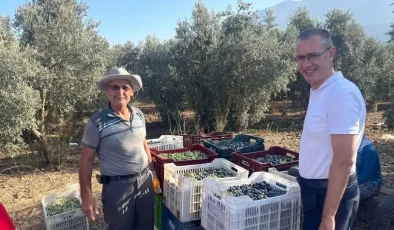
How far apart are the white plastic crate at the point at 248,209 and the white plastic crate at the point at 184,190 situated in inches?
9.0

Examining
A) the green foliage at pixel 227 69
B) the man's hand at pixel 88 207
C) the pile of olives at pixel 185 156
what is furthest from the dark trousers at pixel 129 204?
Answer: the green foliage at pixel 227 69

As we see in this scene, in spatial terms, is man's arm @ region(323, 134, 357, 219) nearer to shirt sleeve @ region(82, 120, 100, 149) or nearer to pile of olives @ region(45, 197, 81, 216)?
shirt sleeve @ region(82, 120, 100, 149)

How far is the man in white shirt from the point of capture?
186 cm

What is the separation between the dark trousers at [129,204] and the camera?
2904 millimetres

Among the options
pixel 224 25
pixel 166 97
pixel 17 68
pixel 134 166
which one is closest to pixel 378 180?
pixel 134 166

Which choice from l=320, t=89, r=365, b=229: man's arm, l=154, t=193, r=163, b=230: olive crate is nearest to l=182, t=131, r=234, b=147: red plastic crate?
l=154, t=193, r=163, b=230: olive crate

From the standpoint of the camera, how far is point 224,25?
42.6ft

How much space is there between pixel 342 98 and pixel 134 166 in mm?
1850

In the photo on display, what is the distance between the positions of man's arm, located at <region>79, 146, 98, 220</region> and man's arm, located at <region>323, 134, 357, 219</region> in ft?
6.21

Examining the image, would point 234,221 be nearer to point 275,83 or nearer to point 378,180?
point 378,180

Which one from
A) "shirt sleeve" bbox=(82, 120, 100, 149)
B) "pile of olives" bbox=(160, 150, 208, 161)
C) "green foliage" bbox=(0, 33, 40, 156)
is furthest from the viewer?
"green foliage" bbox=(0, 33, 40, 156)

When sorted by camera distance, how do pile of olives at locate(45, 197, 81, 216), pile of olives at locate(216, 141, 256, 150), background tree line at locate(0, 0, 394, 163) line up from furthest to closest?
background tree line at locate(0, 0, 394, 163)
pile of olives at locate(216, 141, 256, 150)
pile of olives at locate(45, 197, 81, 216)

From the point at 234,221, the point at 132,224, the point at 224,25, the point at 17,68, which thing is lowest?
the point at 132,224

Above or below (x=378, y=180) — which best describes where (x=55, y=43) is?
above
